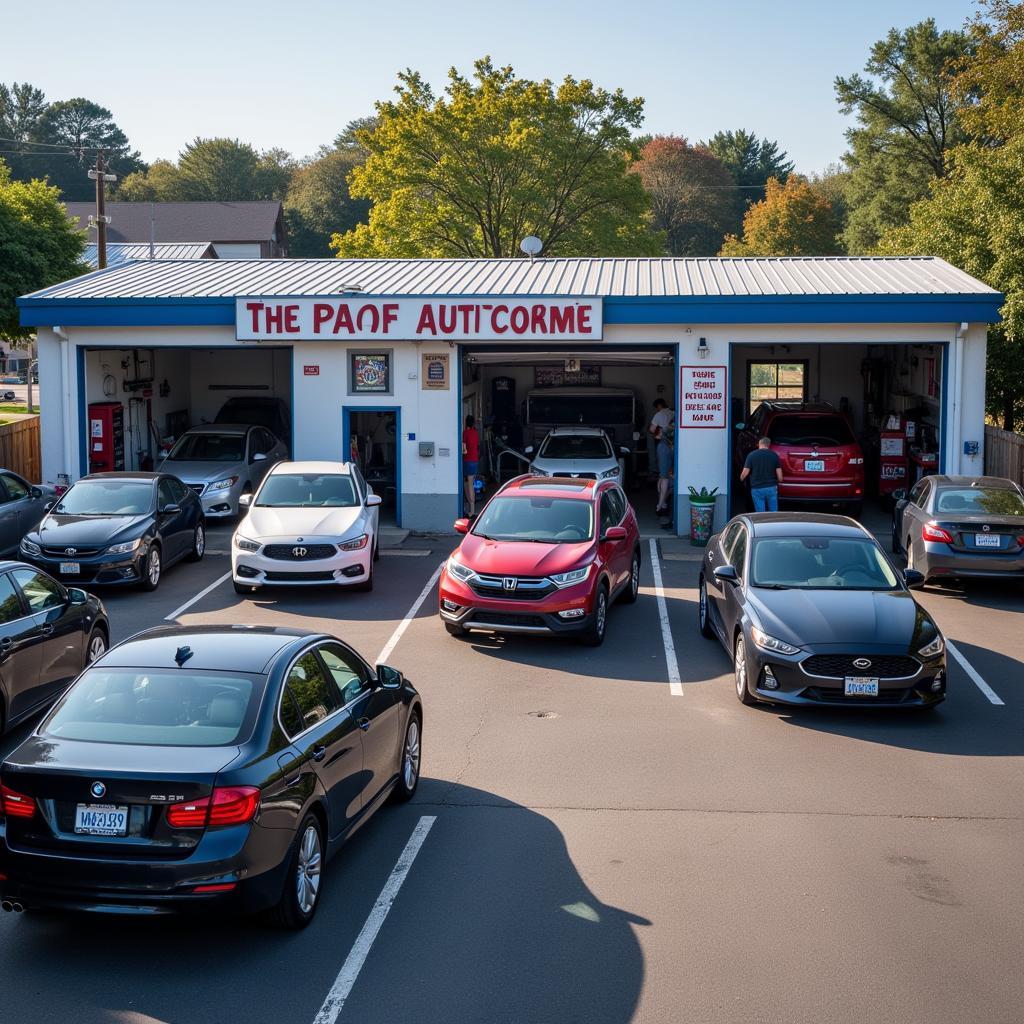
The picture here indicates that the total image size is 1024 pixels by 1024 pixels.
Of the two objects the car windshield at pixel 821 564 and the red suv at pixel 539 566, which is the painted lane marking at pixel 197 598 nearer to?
the red suv at pixel 539 566

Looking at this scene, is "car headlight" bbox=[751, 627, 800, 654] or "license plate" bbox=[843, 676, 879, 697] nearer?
"license plate" bbox=[843, 676, 879, 697]

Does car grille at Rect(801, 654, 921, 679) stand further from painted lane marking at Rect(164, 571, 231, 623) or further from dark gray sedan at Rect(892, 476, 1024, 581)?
painted lane marking at Rect(164, 571, 231, 623)

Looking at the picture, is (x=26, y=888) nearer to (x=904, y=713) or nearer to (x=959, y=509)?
(x=904, y=713)

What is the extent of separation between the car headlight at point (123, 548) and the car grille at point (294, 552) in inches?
71.7

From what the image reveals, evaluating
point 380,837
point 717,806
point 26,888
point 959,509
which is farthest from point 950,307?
point 26,888

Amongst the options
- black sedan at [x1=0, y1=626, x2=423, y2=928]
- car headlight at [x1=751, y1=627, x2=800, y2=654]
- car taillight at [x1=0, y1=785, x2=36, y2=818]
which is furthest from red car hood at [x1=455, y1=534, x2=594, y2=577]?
car taillight at [x1=0, y1=785, x2=36, y2=818]

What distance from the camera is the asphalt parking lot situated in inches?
247

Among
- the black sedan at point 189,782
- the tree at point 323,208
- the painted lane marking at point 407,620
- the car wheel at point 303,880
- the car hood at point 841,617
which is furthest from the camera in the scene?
the tree at point 323,208

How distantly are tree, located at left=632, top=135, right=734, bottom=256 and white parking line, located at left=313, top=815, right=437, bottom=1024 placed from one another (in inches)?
3046

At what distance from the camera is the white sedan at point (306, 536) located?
16688mm

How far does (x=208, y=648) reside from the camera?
7.65 m

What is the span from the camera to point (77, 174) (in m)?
102

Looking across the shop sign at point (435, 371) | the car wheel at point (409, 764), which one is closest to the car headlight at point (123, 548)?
the shop sign at point (435, 371)

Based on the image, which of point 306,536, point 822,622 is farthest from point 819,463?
point 822,622
